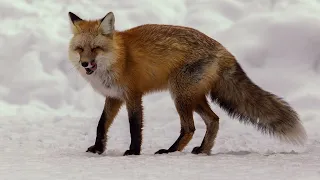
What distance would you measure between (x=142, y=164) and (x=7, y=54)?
298 inches

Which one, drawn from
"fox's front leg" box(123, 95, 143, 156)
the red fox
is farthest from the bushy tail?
"fox's front leg" box(123, 95, 143, 156)

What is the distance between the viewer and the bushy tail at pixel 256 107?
723cm

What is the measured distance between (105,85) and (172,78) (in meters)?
0.82

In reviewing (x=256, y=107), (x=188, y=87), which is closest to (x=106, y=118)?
(x=188, y=87)

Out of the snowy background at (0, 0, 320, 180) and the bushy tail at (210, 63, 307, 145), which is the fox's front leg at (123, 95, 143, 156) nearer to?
the snowy background at (0, 0, 320, 180)

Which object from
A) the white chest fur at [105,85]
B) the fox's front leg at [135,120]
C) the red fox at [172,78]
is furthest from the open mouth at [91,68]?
the fox's front leg at [135,120]

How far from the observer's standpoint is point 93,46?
705 centimetres

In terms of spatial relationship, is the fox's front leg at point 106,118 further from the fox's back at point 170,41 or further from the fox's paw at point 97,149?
the fox's back at point 170,41

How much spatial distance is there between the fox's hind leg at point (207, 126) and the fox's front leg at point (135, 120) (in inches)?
29.5

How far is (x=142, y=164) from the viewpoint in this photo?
5.91m

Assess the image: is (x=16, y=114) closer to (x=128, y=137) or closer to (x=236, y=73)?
(x=128, y=137)

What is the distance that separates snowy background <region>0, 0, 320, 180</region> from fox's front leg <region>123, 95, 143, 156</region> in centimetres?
24

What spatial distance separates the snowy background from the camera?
573 centimetres

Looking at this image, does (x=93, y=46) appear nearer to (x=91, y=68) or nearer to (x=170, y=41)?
(x=91, y=68)
